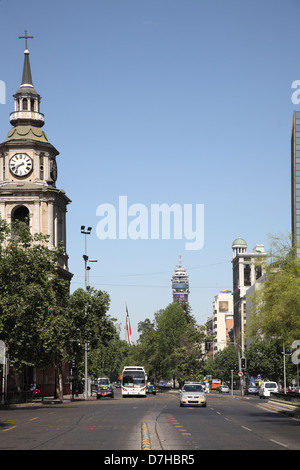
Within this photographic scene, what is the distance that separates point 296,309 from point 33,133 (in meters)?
53.8

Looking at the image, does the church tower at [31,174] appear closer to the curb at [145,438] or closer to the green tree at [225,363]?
the curb at [145,438]

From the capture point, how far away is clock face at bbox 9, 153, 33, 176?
8662 centimetres

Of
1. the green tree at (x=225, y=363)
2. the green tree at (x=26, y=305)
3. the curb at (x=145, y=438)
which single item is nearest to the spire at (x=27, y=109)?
the green tree at (x=26, y=305)

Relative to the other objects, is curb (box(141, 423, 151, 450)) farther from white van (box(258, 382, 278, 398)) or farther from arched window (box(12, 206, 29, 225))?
arched window (box(12, 206, 29, 225))

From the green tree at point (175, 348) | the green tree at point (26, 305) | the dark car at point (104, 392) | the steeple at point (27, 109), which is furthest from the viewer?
the green tree at point (175, 348)

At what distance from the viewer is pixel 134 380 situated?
7981 cm

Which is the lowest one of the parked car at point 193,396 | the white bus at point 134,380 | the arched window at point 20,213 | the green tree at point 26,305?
the white bus at point 134,380

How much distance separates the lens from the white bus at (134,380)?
260 feet

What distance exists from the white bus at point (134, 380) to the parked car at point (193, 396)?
96.6 ft

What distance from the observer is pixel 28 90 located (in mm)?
89375

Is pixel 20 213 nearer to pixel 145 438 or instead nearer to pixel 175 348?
pixel 175 348
